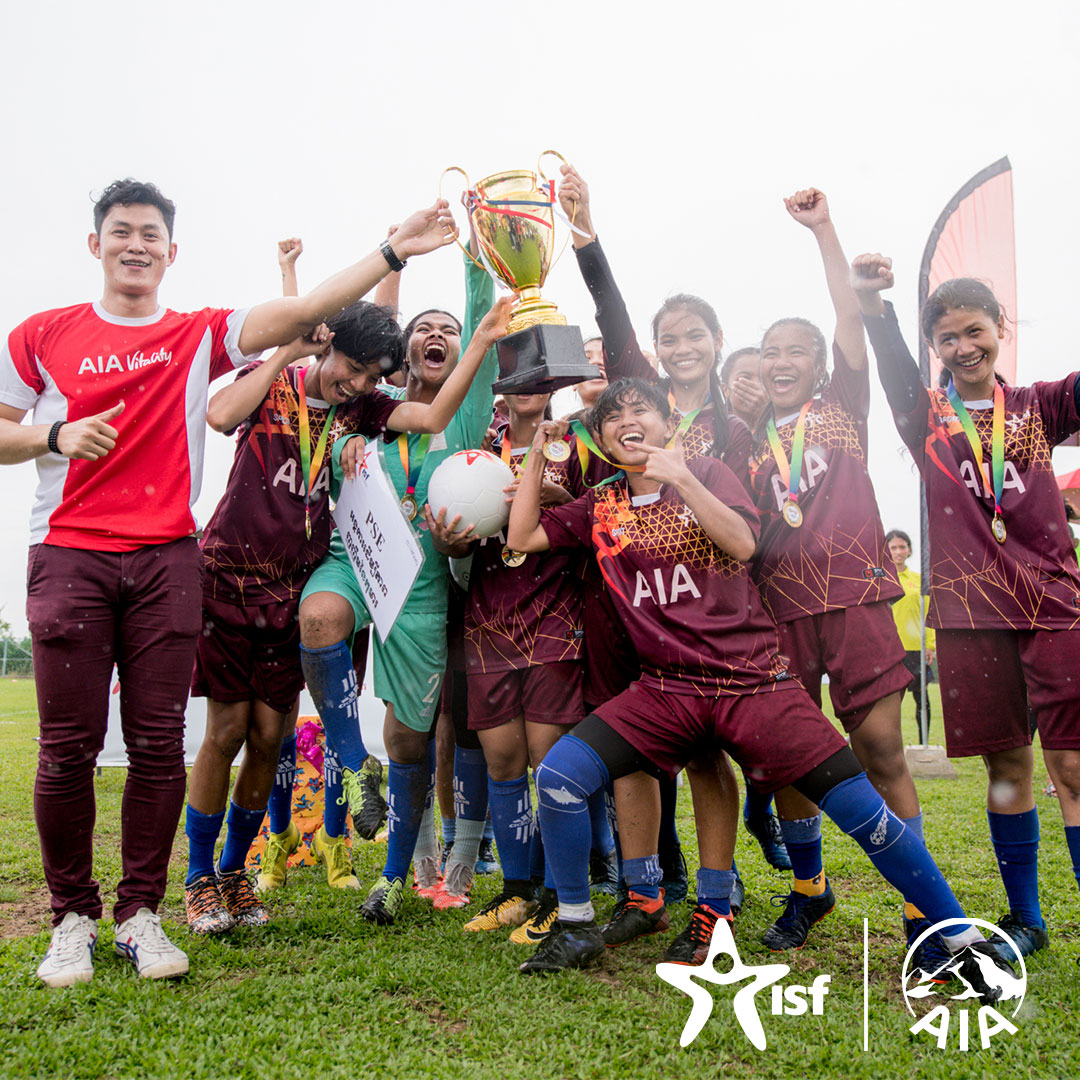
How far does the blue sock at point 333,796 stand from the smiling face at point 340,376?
1337 mm

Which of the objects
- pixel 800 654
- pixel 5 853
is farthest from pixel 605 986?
pixel 5 853

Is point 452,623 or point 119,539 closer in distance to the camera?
point 119,539

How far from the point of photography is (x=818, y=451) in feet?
9.89

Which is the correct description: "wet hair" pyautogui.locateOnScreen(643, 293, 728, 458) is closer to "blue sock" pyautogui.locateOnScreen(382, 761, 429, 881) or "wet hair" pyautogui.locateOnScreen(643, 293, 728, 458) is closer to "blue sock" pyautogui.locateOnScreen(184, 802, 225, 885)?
"blue sock" pyautogui.locateOnScreen(382, 761, 429, 881)

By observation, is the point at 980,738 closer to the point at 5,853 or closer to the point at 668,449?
the point at 668,449

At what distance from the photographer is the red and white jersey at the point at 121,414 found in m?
2.70

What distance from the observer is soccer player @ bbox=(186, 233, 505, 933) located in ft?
10.6

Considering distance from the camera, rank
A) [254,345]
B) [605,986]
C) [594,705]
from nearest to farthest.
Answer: [605,986] < [254,345] < [594,705]

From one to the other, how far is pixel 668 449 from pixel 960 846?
3225 millimetres

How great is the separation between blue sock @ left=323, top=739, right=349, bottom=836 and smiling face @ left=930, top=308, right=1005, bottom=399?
8.55ft

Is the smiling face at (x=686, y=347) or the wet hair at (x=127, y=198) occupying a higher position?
the wet hair at (x=127, y=198)

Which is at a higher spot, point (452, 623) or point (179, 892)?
point (452, 623)

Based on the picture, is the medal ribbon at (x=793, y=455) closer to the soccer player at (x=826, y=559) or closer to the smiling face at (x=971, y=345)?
the soccer player at (x=826, y=559)

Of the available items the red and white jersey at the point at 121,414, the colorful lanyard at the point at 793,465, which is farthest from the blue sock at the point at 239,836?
the colorful lanyard at the point at 793,465
